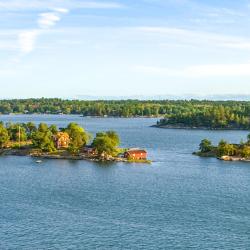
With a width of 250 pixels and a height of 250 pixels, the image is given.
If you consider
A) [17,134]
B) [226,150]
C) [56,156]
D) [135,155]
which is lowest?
[56,156]

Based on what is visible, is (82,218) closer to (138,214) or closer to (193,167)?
(138,214)

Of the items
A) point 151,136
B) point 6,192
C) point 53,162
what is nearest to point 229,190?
point 6,192

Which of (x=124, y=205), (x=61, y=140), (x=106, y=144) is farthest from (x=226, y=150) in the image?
(x=124, y=205)

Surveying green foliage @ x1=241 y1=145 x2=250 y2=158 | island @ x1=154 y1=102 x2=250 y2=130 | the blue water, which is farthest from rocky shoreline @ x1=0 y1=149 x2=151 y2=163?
island @ x1=154 y1=102 x2=250 y2=130

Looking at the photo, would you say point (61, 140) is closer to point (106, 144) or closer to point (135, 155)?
point (106, 144)

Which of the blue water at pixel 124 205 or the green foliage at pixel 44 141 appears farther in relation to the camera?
the green foliage at pixel 44 141

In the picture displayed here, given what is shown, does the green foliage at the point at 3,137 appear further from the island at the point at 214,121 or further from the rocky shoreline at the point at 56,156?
the island at the point at 214,121

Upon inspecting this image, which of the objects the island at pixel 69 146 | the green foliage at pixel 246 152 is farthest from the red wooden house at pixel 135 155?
the green foliage at pixel 246 152
